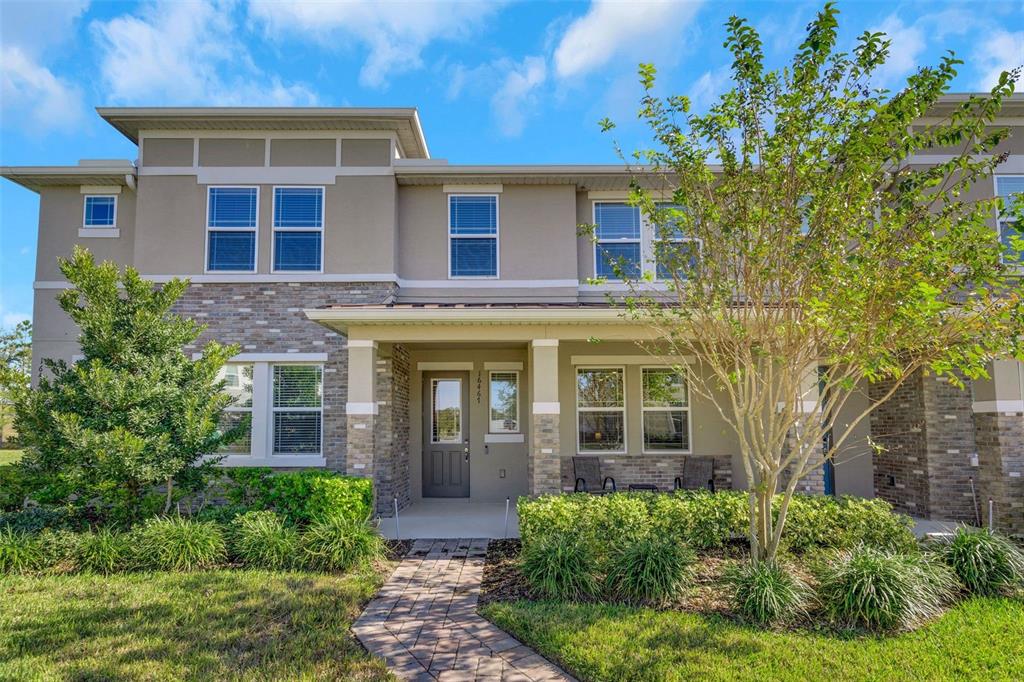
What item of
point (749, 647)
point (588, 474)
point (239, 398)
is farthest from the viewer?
point (588, 474)

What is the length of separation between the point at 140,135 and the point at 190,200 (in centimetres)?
158

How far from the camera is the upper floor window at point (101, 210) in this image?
37.1ft

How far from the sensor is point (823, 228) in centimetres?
561

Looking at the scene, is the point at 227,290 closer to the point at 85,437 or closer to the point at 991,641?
the point at 85,437

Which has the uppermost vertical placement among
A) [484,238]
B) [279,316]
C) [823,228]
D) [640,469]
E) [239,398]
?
[484,238]

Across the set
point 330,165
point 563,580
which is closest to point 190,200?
point 330,165

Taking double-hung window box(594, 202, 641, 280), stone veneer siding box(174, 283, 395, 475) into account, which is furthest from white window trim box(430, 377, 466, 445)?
double-hung window box(594, 202, 641, 280)

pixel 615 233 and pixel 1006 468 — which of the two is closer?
pixel 1006 468

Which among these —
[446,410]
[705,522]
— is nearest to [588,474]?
[446,410]

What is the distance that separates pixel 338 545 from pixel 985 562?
6971 millimetres

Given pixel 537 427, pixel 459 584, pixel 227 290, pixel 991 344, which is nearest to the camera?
pixel 991 344

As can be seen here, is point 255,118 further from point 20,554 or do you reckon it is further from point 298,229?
point 20,554

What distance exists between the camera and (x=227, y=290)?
10797mm

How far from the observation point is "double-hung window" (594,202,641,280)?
11.3 meters
